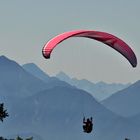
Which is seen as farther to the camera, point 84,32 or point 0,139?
point 0,139

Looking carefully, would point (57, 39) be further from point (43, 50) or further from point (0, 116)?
point (0, 116)

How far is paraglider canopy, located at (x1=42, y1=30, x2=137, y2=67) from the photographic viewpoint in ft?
140

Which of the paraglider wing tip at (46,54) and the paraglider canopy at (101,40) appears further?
the paraglider canopy at (101,40)

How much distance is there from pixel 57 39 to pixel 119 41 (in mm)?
5792

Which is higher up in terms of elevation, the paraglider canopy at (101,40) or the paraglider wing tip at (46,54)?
the paraglider canopy at (101,40)

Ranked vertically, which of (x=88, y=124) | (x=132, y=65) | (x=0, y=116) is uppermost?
(x=0, y=116)

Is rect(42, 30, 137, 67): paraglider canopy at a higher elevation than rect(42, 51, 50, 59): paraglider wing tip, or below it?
higher

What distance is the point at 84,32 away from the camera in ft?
144

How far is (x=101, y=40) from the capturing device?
46188 mm

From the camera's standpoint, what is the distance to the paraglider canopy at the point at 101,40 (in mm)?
42750

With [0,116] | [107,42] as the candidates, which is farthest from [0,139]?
[107,42]

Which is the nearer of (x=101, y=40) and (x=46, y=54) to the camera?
(x=46, y=54)

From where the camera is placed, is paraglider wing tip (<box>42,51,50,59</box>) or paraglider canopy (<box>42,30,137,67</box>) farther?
paraglider canopy (<box>42,30,137,67</box>)

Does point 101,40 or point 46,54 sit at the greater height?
point 101,40
